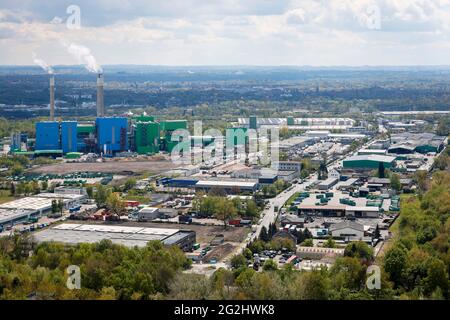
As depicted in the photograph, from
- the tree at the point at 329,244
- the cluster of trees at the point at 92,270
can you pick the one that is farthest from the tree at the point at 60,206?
the tree at the point at 329,244

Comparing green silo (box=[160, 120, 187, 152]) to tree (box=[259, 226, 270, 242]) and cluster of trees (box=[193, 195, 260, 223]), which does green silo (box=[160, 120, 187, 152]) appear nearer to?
cluster of trees (box=[193, 195, 260, 223])

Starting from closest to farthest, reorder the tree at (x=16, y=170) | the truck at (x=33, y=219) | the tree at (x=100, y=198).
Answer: the truck at (x=33, y=219)
the tree at (x=100, y=198)
the tree at (x=16, y=170)

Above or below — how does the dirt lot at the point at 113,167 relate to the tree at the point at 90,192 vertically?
below

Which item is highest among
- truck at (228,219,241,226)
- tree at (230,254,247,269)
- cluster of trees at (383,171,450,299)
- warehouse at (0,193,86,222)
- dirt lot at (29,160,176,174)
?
cluster of trees at (383,171,450,299)

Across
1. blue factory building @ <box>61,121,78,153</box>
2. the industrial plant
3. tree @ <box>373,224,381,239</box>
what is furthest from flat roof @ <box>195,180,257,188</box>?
blue factory building @ <box>61,121,78,153</box>

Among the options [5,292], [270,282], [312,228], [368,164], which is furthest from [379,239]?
[368,164]

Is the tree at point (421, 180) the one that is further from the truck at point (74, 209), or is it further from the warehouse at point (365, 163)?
the truck at point (74, 209)

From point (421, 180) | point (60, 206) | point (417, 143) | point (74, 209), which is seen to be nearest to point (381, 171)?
point (421, 180)

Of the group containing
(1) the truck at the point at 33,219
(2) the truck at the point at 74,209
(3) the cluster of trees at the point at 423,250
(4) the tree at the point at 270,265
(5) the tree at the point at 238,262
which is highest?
(3) the cluster of trees at the point at 423,250
